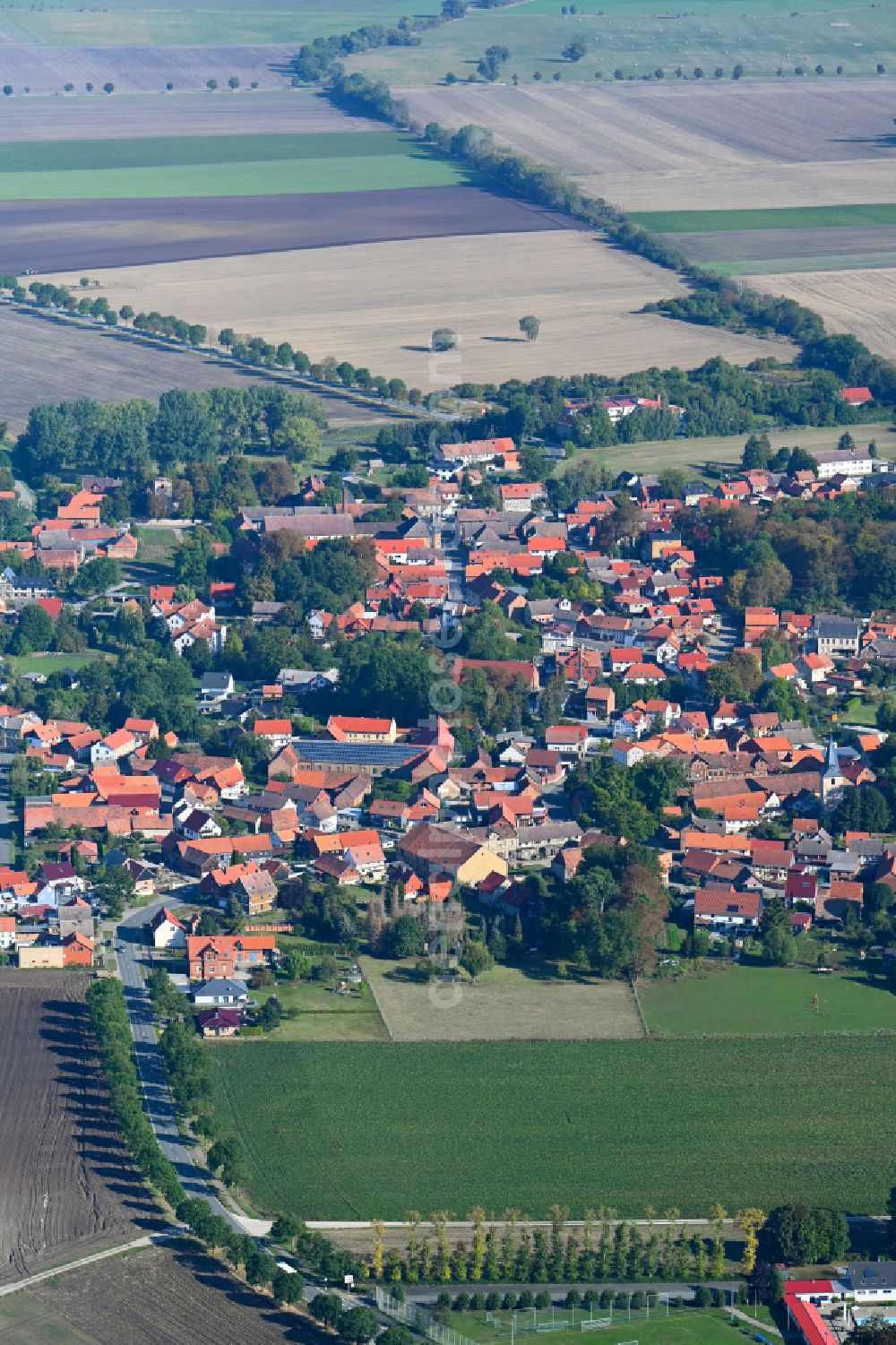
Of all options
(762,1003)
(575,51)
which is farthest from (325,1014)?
(575,51)

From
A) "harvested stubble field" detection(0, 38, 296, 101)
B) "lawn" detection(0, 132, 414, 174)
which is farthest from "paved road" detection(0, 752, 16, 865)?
"harvested stubble field" detection(0, 38, 296, 101)

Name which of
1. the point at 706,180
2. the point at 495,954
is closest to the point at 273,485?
the point at 495,954

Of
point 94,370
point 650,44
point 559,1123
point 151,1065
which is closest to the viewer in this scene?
point 559,1123

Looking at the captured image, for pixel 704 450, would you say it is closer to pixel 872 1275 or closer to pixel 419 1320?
pixel 872 1275

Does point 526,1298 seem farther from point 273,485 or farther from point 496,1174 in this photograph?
point 273,485

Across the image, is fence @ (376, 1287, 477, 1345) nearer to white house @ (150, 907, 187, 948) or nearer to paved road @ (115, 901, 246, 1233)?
paved road @ (115, 901, 246, 1233)
